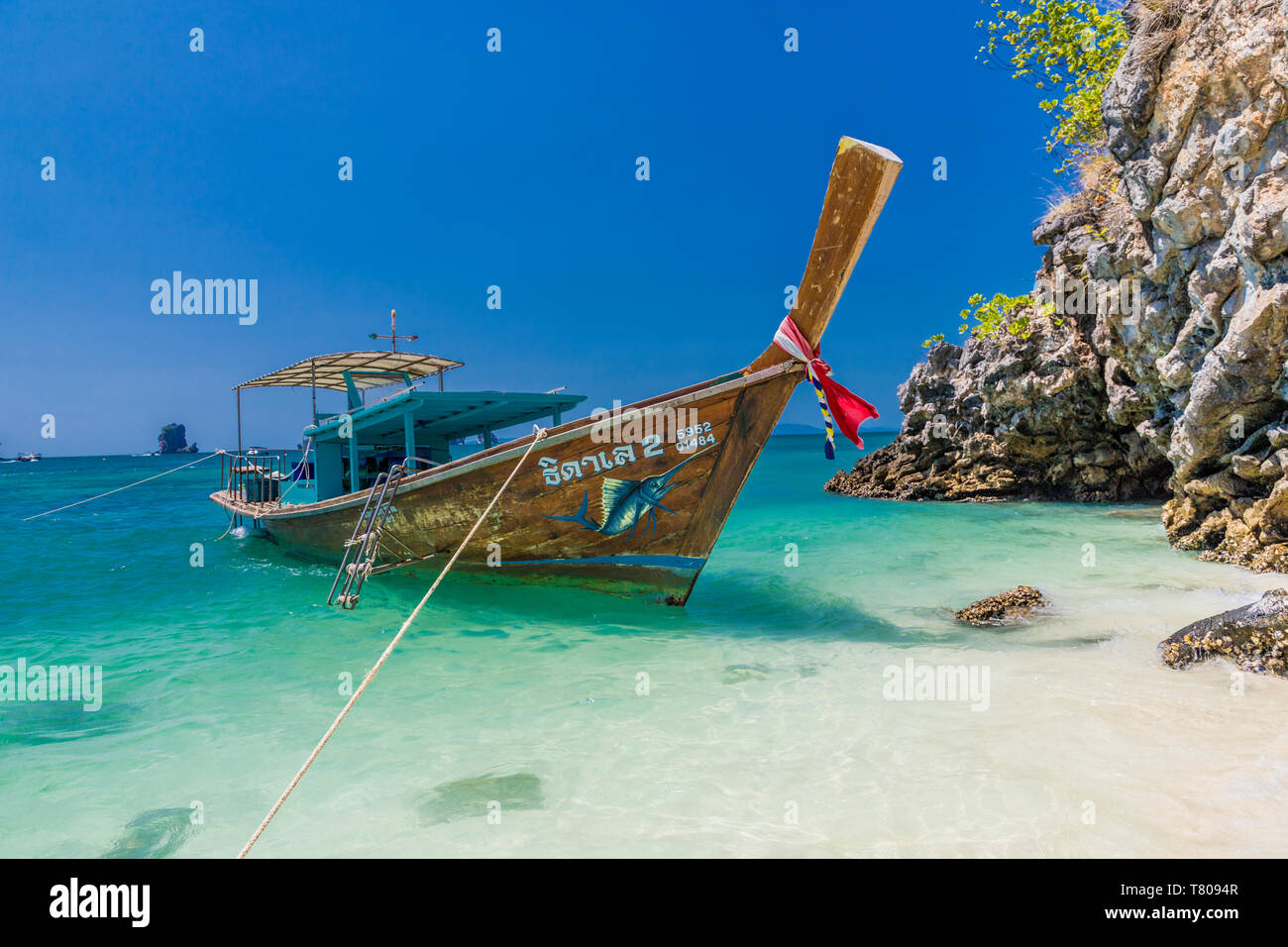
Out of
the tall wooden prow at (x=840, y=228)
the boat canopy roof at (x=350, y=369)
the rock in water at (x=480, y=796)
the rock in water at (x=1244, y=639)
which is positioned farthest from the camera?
the boat canopy roof at (x=350, y=369)

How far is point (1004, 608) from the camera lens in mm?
6945

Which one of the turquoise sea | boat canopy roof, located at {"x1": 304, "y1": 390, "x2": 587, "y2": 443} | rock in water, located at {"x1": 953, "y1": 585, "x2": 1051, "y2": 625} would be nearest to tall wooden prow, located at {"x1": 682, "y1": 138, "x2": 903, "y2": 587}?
the turquoise sea

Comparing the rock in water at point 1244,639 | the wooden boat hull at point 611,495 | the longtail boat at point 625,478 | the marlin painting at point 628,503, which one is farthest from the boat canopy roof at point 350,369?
the rock in water at point 1244,639

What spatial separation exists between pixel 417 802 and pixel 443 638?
3.39 meters

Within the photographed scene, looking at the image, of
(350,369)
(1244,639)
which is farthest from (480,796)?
(350,369)

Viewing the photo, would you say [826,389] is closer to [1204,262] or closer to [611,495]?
[611,495]

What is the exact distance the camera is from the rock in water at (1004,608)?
22.4ft

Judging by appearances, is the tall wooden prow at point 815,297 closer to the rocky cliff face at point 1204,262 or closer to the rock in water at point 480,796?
the rock in water at point 480,796

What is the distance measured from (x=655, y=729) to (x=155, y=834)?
2.84 metres

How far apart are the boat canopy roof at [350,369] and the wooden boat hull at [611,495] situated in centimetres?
387

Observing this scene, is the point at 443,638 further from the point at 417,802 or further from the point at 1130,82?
the point at 1130,82

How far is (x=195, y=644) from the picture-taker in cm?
706
